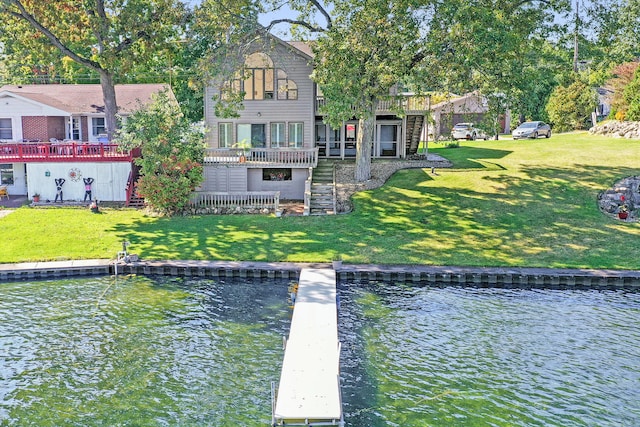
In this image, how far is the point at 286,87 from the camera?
36.5 metres

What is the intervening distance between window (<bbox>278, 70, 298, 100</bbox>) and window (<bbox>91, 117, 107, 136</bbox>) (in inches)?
634

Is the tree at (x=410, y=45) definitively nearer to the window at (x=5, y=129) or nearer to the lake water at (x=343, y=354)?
the lake water at (x=343, y=354)

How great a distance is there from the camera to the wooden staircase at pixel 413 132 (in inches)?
1572

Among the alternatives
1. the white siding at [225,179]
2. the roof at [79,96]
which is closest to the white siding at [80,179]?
the white siding at [225,179]

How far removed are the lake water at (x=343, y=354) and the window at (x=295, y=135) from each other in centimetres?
1657

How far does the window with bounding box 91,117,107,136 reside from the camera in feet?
146

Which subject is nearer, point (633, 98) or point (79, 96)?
point (633, 98)

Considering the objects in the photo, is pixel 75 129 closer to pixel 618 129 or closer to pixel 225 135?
pixel 225 135

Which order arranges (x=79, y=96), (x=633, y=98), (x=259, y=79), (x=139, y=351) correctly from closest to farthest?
(x=139, y=351) < (x=259, y=79) < (x=633, y=98) < (x=79, y=96)

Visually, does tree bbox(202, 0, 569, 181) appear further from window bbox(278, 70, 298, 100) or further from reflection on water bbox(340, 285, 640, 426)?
reflection on water bbox(340, 285, 640, 426)

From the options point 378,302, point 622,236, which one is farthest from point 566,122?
point 378,302

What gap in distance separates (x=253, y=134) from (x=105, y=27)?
1058 cm

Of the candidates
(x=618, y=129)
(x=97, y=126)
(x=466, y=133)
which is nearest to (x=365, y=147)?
(x=618, y=129)

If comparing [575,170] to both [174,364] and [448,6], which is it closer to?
[448,6]
